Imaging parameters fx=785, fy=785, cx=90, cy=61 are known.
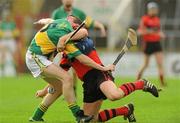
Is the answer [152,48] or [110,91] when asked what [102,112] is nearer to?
[110,91]

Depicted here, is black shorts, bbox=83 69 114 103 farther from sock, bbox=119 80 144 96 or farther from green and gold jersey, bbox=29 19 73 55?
green and gold jersey, bbox=29 19 73 55

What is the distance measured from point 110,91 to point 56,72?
3.41 feet

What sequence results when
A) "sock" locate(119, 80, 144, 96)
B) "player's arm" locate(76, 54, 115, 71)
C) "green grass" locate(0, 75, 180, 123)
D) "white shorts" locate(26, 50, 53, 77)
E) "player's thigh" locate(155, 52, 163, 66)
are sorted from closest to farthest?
Result: 1. "player's arm" locate(76, 54, 115, 71)
2. "sock" locate(119, 80, 144, 96)
3. "white shorts" locate(26, 50, 53, 77)
4. "green grass" locate(0, 75, 180, 123)
5. "player's thigh" locate(155, 52, 163, 66)

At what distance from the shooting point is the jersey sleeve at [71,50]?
11.3 metres

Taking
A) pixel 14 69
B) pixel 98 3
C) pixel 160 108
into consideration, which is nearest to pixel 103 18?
pixel 98 3

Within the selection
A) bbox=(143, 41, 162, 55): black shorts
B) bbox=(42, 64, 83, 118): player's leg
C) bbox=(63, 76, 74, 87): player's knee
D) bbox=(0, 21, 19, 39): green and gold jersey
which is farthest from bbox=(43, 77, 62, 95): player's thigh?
bbox=(0, 21, 19, 39): green and gold jersey

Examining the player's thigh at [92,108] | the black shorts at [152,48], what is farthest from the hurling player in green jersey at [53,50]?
the black shorts at [152,48]

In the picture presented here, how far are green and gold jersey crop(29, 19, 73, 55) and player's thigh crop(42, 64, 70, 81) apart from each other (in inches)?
11.3

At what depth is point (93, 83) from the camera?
11500mm

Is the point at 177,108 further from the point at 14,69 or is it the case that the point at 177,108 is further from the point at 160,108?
the point at 14,69

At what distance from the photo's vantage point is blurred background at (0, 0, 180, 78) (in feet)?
104

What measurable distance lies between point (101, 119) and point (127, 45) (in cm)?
120

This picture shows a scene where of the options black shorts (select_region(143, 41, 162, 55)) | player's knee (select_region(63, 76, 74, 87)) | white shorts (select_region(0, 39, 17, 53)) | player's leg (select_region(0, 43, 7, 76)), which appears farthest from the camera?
white shorts (select_region(0, 39, 17, 53))

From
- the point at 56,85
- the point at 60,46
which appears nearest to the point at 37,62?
the point at 56,85
